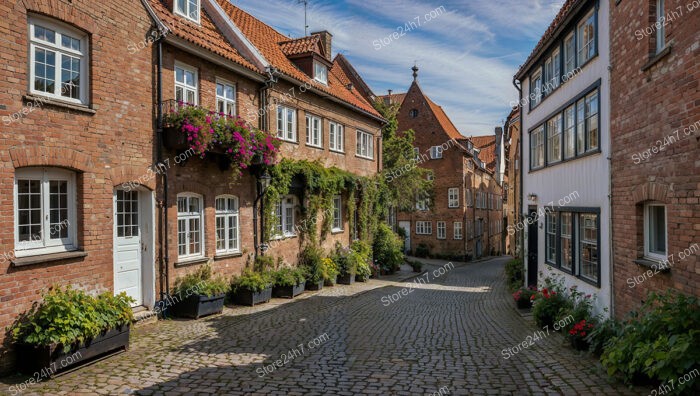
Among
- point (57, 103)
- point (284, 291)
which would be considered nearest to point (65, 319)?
point (57, 103)

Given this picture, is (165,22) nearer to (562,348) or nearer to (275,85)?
(275,85)

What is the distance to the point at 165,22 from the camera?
11.9 meters

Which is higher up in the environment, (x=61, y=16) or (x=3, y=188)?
(x=61, y=16)

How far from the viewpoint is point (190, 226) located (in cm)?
1284

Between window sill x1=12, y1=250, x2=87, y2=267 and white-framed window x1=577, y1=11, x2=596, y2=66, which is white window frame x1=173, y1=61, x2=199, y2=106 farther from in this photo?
white-framed window x1=577, y1=11, x2=596, y2=66

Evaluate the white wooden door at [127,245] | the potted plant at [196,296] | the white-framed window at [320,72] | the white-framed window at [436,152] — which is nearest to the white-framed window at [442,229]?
the white-framed window at [436,152]

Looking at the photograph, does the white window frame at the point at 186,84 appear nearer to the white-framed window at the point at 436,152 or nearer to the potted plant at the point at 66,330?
the potted plant at the point at 66,330

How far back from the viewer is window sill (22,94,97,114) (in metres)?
8.34

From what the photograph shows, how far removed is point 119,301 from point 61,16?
5.30 metres

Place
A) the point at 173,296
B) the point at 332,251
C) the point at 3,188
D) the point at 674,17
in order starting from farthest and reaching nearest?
the point at 332,251, the point at 173,296, the point at 3,188, the point at 674,17

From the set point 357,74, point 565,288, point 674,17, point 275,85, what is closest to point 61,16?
point 275,85

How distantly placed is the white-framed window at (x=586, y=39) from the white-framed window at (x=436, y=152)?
93.1 feet

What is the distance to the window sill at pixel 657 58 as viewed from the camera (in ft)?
23.5

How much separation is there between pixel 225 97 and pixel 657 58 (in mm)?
10932
